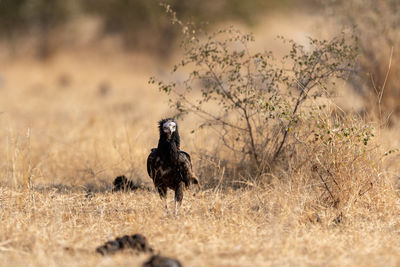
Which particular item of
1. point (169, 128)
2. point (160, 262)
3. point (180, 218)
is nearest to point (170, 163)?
point (169, 128)

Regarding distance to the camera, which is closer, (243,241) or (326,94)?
(243,241)

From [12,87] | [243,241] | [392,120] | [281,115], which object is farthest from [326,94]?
[12,87]

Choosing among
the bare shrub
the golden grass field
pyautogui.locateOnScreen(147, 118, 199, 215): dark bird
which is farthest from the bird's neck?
the bare shrub

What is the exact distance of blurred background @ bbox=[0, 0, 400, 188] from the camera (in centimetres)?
823

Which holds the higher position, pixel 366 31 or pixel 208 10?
pixel 208 10

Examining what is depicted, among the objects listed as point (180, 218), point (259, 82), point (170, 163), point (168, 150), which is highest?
point (259, 82)

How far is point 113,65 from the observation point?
27938 mm

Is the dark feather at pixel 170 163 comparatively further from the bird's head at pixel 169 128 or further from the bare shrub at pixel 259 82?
the bare shrub at pixel 259 82

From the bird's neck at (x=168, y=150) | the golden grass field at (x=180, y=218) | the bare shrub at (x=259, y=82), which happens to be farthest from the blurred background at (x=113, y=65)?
the bird's neck at (x=168, y=150)

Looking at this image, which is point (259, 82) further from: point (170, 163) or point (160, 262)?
point (160, 262)

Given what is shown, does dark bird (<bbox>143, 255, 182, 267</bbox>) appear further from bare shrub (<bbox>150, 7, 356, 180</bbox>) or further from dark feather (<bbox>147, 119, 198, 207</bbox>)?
bare shrub (<bbox>150, 7, 356, 180</bbox>)

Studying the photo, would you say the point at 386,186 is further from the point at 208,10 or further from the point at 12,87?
the point at 208,10

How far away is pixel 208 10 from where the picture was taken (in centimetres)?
2955

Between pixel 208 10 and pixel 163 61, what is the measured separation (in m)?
3.69
